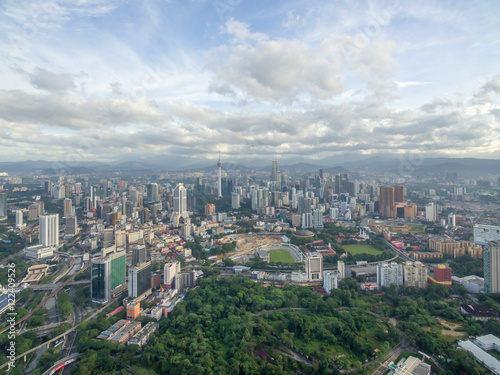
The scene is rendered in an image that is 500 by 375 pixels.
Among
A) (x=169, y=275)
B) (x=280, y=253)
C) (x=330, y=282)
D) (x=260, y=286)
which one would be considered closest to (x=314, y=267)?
(x=330, y=282)

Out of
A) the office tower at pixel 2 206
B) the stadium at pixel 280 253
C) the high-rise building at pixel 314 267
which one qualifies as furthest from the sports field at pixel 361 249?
the office tower at pixel 2 206

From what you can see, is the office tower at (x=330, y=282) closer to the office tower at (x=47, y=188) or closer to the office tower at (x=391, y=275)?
the office tower at (x=391, y=275)

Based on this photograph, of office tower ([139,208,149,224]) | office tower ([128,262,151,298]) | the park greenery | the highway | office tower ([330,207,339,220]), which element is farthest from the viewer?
office tower ([330,207,339,220])

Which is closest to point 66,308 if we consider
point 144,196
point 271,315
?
point 271,315

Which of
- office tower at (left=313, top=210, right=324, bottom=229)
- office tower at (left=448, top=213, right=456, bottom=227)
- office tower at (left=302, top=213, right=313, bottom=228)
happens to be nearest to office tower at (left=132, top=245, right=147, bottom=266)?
office tower at (left=302, top=213, right=313, bottom=228)

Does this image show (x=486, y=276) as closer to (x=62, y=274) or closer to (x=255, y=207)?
(x=62, y=274)

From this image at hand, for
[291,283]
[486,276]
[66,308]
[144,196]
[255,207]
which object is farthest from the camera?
[144,196]

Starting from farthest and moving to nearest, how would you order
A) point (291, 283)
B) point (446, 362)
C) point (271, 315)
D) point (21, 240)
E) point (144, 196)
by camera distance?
1. point (144, 196)
2. point (21, 240)
3. point (291, 283)
4. point (271, 315)
5. point (446, 362)

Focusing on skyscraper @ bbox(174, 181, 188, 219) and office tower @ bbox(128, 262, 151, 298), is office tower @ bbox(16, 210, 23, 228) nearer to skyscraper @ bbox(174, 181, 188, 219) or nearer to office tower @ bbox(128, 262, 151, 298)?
skyscraper @ bbox(174, 181, 188, 219)
